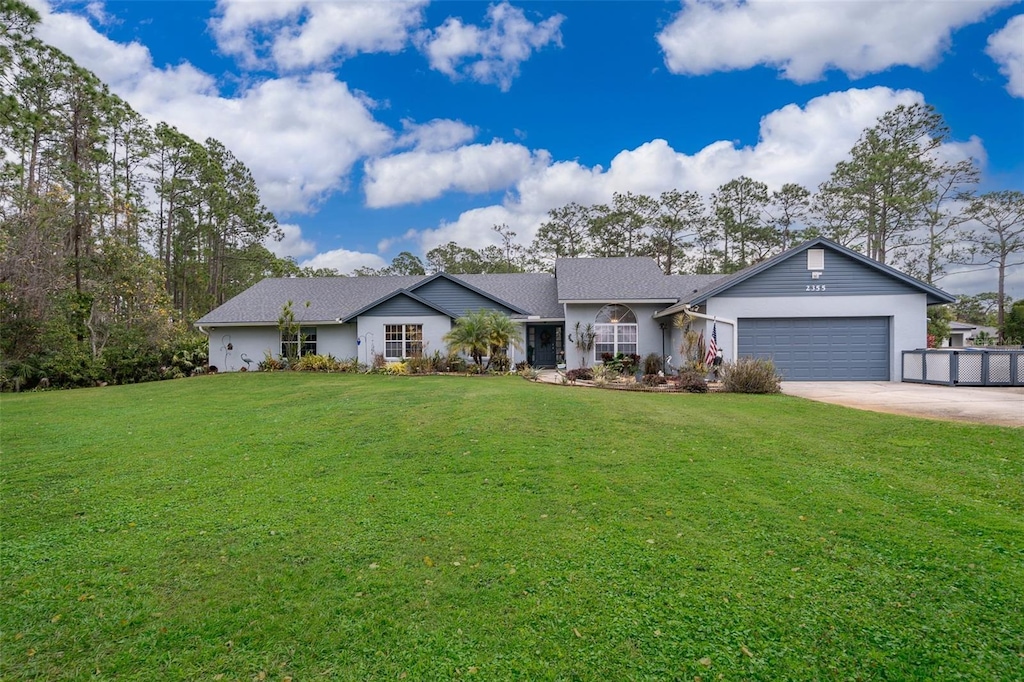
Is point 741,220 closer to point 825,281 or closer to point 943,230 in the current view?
point 943,230

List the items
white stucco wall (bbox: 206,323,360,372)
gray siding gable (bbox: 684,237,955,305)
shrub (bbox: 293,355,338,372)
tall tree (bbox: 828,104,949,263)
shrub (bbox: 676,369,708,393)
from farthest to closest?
1. tall tree (bbox: 828,104,949,263)
2. white stucco wall (bbox: 206,323,360,372)
3. shrub (bbox: 293,355,338,372)
4. gray siding gable (bbox: 684,237,955,305)
5. shrub (bbox: 676,369,708,393)

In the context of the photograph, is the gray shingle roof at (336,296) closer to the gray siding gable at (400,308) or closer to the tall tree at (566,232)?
the gray siding gable at (400,308)

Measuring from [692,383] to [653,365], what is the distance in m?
5.48

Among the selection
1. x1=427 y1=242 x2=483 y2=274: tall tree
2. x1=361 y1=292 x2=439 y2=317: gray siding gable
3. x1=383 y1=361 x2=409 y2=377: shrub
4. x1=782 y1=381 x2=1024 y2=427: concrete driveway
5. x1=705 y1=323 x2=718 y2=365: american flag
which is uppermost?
x1=427 y1=242 x2=483 y2=274: tall tree

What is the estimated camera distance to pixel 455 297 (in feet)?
66.8

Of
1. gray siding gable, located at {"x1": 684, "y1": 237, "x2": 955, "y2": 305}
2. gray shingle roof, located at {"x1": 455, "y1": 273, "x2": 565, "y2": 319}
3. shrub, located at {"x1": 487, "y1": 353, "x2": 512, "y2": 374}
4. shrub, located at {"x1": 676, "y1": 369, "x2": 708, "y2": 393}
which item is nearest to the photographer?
shrub, located at {"x1": 676, "y1": 369, "x2": 708, "y2": 393}

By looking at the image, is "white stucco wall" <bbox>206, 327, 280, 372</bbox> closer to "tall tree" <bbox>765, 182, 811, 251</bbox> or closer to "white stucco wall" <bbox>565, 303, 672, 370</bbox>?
"white stucco wall" <bbox>565, 303, 672, 370</bbox>

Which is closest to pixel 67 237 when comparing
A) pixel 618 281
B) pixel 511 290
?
pixel 511 290

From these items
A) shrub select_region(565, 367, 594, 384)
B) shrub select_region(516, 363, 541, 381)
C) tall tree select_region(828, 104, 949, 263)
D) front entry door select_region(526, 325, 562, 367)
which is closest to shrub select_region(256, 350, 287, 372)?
shrub select_region(516, 363, 541, 381)

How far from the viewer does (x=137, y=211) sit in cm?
2422

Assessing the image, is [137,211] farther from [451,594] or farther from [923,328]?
[923,328]

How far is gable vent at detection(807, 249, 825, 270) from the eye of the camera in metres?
15.8

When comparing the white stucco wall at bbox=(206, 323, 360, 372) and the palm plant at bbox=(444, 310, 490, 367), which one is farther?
the white stucco wall at bbox=(206, 323, 360, 372)

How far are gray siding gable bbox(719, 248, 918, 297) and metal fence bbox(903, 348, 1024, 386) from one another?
103 inches
